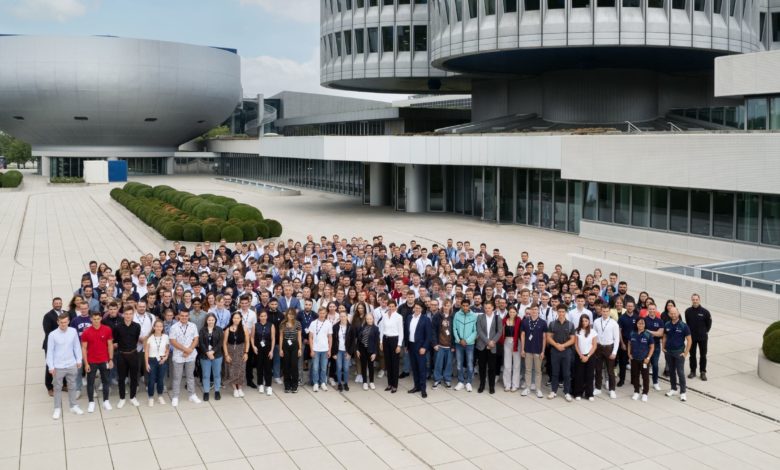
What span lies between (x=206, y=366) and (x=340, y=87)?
5020 centimetres

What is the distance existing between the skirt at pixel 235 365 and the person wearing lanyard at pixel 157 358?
106cm

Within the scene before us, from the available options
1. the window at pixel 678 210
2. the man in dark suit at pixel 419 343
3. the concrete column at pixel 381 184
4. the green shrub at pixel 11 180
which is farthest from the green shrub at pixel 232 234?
the green shrub at pixel 11 180

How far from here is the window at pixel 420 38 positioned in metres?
50.9

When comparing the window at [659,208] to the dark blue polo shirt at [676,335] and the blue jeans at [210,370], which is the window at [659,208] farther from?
the blue jeans at [210,370]

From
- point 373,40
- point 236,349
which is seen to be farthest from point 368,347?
point 373,40

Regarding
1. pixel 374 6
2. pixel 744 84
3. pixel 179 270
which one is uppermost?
pixel 374 6

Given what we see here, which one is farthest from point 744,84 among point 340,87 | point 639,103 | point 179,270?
point 340,87

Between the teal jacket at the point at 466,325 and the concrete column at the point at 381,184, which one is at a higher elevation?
the concrete column at the point at 381,184

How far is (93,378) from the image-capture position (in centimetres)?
1263

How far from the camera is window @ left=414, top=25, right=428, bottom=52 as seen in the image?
5091 cm

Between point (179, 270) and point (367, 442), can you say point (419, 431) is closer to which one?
point (367, 442)

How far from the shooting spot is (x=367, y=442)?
1135 centimetres

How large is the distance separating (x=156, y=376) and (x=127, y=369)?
0.48m

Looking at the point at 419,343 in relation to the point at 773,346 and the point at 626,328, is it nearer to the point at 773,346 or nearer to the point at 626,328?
the point at 626,328
